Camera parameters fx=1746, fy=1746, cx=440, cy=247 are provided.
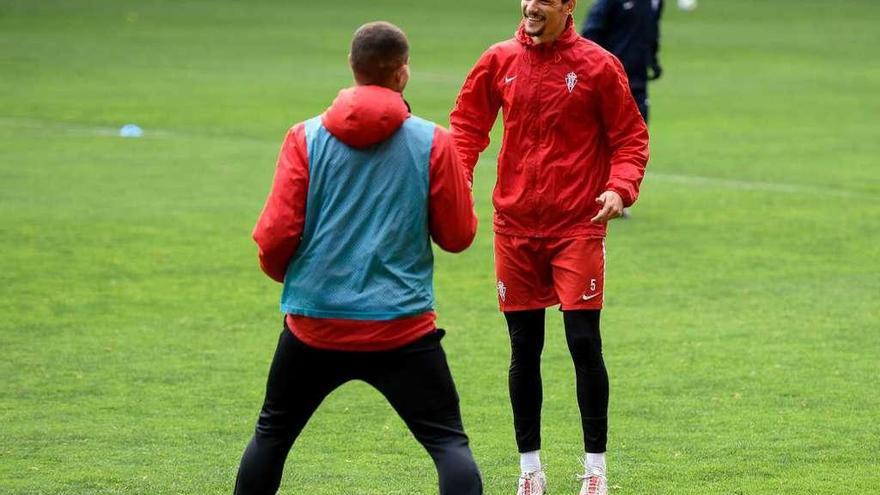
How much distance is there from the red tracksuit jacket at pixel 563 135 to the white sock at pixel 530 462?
2.88ft

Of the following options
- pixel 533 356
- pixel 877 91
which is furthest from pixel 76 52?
pixel 533 356

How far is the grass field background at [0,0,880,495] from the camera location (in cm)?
749

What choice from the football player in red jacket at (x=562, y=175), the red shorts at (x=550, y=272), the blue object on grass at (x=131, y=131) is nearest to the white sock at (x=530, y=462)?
the football player in red jacket at (x=562, y=175)

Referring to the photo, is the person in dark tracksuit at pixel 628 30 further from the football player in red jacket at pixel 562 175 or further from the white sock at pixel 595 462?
the white sock at pixel 595 462

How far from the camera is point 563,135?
22.3 ft

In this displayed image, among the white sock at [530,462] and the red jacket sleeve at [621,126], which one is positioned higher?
the red jacket sleeve at [621,126]

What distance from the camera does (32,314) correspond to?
11008mm

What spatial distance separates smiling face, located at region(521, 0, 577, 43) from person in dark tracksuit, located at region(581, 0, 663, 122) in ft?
26.1

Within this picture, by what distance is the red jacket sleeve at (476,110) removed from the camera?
6.95 meters

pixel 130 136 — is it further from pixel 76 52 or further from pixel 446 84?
pixel 76 52

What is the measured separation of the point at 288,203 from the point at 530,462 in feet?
6.70

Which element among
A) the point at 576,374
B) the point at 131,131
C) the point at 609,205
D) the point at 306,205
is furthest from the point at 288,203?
the point at 131,131

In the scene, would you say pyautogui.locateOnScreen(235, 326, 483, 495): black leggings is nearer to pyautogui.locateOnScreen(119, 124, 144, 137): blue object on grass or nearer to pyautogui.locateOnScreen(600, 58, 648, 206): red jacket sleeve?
pyautogui.locateOnScreen(600, 58, 648, 206): red jacket sleeve

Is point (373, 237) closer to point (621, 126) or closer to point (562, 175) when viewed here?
point (562, 175)
